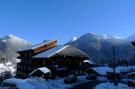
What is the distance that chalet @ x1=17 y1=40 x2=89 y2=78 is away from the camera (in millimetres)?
68806

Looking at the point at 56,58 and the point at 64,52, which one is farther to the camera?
the point at 64,52

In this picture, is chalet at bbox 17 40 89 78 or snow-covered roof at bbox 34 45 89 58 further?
snow-covered roof at bbox 34 45 89 58

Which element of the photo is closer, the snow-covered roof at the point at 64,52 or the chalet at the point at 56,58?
the chalet at the point at 56,58

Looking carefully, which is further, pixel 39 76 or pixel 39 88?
pixel 39 76

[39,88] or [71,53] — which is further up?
[71,53]

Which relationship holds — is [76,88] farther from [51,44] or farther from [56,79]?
[51,44]

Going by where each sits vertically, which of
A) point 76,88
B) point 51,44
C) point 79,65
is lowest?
point 76,88

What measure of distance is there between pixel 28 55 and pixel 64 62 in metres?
15.5

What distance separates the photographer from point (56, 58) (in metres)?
69.9

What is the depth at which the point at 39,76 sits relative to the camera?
65625 mm

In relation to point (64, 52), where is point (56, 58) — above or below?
below

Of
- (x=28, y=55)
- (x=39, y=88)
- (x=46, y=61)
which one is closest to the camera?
(x=39, y=88)

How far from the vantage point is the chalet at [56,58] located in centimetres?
6881

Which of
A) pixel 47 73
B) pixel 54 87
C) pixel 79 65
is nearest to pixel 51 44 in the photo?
pixel 79 65
